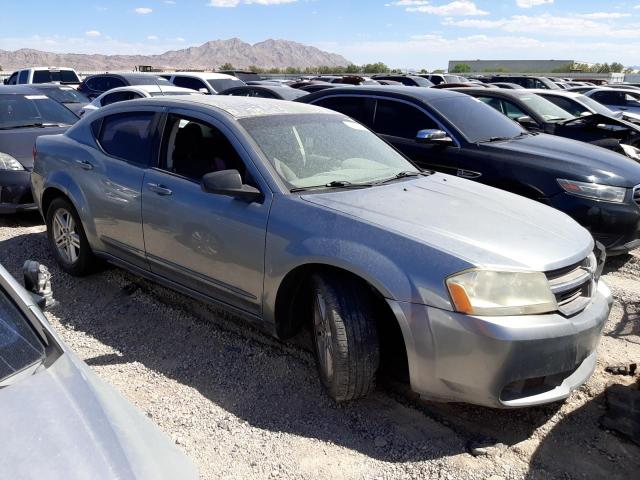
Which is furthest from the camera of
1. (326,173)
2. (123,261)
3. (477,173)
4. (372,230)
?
(477,173)

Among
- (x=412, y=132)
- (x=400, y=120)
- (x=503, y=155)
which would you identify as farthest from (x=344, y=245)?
(x=400, y=120)

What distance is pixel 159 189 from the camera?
3891mm

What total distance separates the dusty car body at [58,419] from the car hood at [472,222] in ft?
5.27

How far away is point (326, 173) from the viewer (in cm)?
366

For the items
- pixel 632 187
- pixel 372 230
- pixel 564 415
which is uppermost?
pixel 372 230

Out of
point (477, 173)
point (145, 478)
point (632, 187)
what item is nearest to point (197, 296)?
point (145, 478)

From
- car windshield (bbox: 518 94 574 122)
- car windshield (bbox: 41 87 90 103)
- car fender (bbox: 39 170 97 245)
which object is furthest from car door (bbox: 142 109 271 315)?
car windshield (bbox: 41 87 90 103)

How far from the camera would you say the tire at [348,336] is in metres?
2.95

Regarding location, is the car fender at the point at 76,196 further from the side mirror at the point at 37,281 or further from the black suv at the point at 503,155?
the black suv at the point at 503,155

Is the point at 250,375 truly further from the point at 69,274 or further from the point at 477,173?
the point at 477,173

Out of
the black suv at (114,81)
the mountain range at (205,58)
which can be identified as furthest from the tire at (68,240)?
the mountain range at (205,58)

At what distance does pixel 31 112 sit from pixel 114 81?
19.3 feet

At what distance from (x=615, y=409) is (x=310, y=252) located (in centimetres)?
193

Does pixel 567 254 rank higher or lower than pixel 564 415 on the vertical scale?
higher
